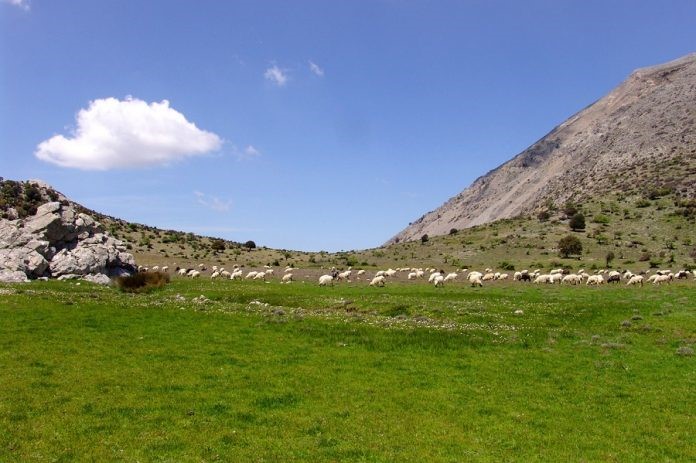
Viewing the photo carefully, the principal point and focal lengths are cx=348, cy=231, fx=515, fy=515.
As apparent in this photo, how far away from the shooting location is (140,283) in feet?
156

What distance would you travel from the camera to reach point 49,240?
5409cm

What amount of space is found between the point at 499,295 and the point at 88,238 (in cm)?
4471

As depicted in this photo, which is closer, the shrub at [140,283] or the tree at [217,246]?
the shrub at [140,283]

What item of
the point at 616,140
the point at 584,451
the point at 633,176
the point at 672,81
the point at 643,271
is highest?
the point at 672,81

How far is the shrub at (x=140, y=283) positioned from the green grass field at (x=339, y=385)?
12.6 meters

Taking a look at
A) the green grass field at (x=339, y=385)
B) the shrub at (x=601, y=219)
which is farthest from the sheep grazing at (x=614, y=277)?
the shrub at (x=601, y=219)

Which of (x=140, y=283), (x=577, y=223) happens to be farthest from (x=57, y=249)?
(x=577, y=223)

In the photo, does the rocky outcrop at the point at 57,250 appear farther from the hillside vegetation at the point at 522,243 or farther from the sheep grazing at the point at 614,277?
the sheep grazing at the point at 614,277

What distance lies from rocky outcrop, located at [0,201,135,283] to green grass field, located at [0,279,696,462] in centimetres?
1855

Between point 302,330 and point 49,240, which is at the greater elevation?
point 49,240

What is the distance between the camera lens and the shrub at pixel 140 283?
45.9m

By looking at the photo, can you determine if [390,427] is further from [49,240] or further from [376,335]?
[49,240]

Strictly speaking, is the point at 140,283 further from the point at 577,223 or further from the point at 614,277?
the point at 577,223

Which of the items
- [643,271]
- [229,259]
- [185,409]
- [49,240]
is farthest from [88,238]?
[643,271]
